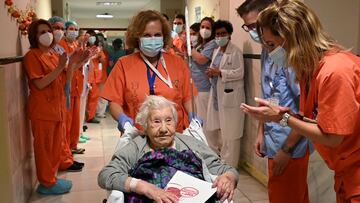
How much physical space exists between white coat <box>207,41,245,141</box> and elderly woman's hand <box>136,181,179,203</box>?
6.62 ft

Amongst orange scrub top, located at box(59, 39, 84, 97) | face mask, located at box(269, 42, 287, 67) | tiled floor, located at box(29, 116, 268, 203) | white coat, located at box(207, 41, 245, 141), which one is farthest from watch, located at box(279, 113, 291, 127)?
orange scrub top, located at box(59, 39, 84, 97)

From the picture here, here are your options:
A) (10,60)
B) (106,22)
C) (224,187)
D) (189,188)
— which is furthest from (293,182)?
(106,22)

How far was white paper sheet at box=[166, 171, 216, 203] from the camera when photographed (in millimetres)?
1464

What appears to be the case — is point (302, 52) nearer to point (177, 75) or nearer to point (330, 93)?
point (330, 93)

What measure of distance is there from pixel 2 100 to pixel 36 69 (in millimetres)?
1403

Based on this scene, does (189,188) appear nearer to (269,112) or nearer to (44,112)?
(269,112)

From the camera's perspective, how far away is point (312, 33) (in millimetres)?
1271

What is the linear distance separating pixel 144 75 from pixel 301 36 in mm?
1018

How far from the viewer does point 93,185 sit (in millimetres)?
3301

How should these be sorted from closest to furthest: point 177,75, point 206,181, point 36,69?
1. point 206,181
2. point 177,75
3. point 36,69

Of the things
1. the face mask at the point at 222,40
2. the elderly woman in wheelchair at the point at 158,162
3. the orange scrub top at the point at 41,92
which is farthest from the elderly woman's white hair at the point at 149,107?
the face mask at the point at 222,40

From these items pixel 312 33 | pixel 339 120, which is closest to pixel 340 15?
pixel 312 33

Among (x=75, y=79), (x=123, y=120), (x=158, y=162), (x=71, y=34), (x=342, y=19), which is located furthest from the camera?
(x=71, y=34)

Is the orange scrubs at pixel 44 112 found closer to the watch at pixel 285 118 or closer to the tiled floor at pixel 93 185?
the tiled floor at pixel 93 185
